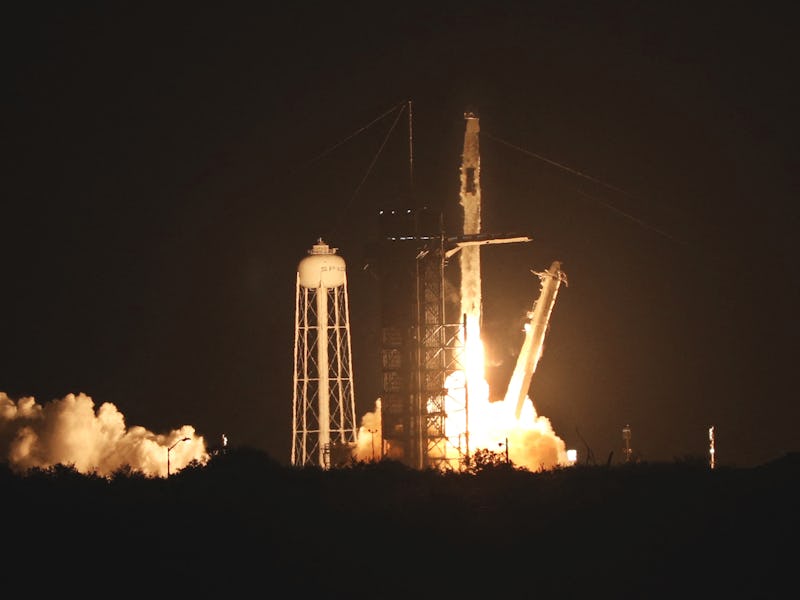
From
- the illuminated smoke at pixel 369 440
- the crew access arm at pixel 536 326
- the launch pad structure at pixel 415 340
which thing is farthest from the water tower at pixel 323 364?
the crew access arm at pixel 536 326

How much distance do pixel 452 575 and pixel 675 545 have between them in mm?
4891

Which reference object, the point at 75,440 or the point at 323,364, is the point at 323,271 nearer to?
the point at 323,364

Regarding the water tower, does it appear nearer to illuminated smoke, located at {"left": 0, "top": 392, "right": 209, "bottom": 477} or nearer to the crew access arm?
illuminated smoke, located at {"left": 0, "top": 392, "right": 209, "bottom": 477}

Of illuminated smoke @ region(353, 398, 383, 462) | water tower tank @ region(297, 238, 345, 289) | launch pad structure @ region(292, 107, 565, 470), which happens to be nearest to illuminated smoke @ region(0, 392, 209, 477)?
launch pad structure @ region(292, 107, 565, 470)

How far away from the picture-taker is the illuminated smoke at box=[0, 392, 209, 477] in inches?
2884

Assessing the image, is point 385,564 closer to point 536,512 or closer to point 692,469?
point 536,512

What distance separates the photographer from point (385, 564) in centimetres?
4000

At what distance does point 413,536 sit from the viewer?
4212 centimetres

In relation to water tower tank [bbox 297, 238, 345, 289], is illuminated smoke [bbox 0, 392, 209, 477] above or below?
below

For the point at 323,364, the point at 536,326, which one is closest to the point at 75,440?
the point at 323,364

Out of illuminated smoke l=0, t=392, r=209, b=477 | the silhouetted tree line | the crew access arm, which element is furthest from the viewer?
illuminated smoke l=0, t=392, r=209, b=477

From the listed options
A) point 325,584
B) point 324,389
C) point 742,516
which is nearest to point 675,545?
point 742,516

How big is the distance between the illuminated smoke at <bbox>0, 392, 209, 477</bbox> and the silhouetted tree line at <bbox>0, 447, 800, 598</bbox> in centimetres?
2544

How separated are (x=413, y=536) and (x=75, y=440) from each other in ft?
116
